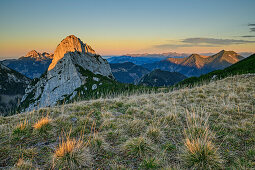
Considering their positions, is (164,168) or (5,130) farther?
(5,130)

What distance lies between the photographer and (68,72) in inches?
4252

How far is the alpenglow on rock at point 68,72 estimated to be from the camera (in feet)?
328

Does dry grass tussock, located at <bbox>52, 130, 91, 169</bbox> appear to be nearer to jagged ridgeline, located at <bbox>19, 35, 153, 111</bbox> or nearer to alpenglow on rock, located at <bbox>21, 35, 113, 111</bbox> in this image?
jagged ridgeline, located at <bbox>19, 35, 153, 111</bbox>

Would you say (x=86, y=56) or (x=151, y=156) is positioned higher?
(x=86, y=56)

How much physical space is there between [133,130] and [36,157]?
3.55 meters

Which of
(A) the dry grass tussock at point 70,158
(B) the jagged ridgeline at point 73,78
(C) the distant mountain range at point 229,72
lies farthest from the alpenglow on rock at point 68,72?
(A) the dry grass tussock at point 70,158

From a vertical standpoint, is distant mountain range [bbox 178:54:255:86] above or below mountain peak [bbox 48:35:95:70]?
below

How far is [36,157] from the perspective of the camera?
13.9ft

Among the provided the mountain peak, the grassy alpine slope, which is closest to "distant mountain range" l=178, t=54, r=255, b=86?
the grassy alpine slope

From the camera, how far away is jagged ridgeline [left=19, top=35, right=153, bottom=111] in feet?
291

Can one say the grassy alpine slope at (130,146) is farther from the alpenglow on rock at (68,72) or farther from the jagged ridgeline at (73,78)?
the alpenglow on rock at (68,72)

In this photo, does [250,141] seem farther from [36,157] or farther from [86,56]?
[86,56]

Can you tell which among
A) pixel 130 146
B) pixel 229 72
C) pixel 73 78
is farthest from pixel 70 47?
pixel 130 146

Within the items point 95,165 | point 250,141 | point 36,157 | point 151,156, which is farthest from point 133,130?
point 250,141
